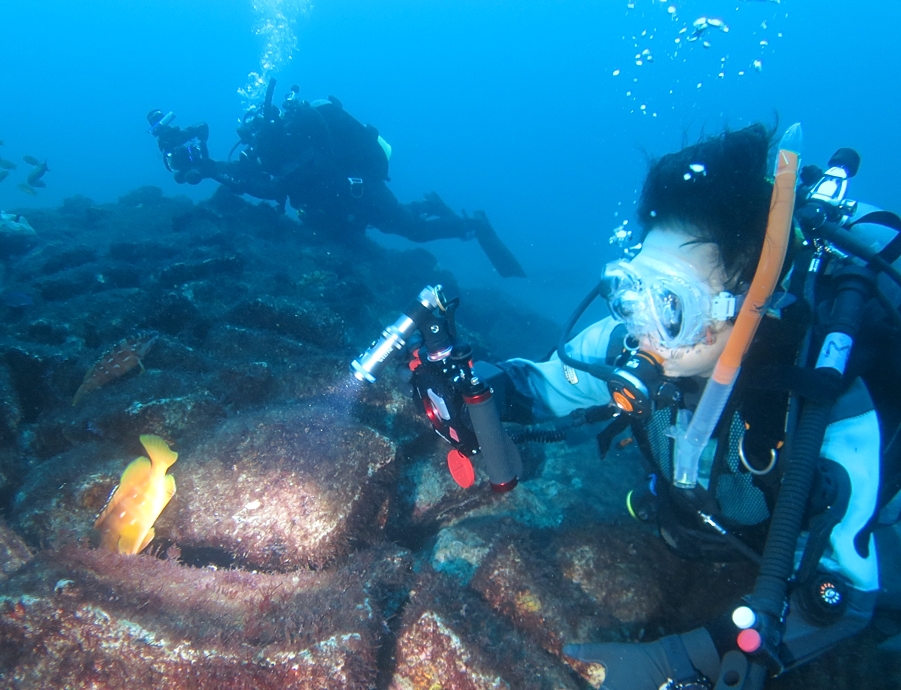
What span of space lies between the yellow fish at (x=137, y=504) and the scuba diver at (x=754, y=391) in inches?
81.5

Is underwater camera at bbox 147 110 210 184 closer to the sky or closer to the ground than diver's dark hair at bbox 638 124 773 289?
closer to the sky

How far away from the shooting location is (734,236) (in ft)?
6.92

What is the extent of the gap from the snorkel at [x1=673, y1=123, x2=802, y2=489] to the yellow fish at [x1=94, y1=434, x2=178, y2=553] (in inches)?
137

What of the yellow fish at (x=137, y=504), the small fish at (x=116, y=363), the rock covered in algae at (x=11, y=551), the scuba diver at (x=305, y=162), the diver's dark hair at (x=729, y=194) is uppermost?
the scuba diver at (x=305, y=162)

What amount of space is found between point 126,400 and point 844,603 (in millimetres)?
5181

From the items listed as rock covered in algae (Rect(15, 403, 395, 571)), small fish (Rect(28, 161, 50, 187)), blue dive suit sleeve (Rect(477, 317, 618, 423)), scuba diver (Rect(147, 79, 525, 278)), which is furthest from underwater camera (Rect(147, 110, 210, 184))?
blue dive suit sleeve (Rect(477, 317, 618, 423))

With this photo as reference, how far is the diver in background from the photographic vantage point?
1847mm

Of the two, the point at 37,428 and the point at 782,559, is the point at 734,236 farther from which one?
the point at 37,428

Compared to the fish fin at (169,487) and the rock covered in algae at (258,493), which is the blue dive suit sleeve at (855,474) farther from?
the fish fin at (169,487)

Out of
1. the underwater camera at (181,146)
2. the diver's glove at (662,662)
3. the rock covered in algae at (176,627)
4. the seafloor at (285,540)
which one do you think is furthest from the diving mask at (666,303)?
the underwater camera at (181,146)

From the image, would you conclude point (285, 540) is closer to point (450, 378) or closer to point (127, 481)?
point (127, 481)

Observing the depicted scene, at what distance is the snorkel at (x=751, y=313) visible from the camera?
75.9 inches

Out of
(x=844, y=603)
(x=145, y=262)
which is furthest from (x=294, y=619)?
(x=145, y=262)

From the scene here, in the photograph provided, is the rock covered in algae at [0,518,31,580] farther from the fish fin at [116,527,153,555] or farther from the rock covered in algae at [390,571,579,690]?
the rock covered in algae at [390,571,579,690]
